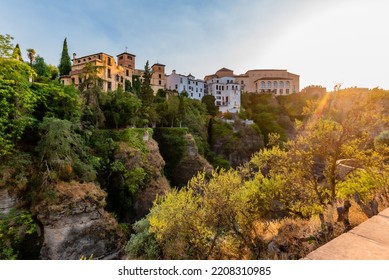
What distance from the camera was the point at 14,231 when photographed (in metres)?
12.6

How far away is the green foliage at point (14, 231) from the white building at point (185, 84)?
4213 centimetres

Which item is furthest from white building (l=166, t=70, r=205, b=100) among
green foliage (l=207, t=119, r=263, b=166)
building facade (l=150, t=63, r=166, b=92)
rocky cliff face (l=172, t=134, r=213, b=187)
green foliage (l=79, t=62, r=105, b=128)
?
Answer: green foliage (l=79, t=62, r=105, b=128)

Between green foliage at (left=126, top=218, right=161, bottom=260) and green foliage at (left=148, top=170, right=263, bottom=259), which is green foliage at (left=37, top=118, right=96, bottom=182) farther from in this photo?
green foliage at (left=148, top=170, right=263, bottom=259)

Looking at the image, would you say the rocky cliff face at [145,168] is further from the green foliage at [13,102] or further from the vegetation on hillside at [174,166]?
the green foliage at [13,102]

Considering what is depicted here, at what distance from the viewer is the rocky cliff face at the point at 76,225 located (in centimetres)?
1334

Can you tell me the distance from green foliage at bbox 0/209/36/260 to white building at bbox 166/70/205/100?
42126 millimetres

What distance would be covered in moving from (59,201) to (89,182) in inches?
98.8

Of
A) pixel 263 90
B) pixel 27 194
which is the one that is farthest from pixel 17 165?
pixel 263 90

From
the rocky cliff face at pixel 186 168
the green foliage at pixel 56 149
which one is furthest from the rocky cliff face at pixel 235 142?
the green foliage at pixel 56 149

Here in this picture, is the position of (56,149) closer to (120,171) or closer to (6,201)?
(6,201)

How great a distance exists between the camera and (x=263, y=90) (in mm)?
66938

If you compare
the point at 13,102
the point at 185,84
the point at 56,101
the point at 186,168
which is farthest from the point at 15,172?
the point at 185,84

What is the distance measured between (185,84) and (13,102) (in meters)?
43.0
